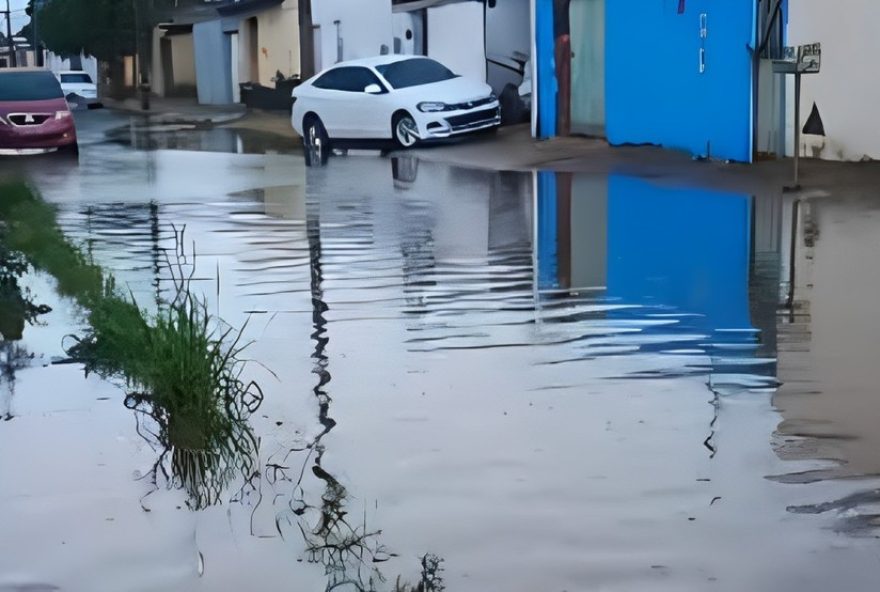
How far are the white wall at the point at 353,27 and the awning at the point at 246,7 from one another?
5.63 meters

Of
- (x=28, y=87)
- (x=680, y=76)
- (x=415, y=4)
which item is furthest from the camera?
(x=415, y=4)

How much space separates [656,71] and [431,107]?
5196 millimetres

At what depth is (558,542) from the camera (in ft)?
19.9

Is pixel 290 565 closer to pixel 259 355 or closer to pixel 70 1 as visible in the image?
pixel 259 355

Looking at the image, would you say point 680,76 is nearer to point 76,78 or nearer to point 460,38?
point 460,38

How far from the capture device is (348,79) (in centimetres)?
3048

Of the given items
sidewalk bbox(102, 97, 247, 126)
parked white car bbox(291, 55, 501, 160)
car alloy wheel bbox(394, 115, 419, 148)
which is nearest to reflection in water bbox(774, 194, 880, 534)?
parked white car bbox(291, 55, 501, 160)

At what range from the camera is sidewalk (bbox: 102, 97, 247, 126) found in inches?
1925

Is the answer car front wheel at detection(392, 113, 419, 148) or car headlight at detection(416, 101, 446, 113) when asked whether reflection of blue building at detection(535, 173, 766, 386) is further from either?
car front wheel at detection(392, 113, 419, 148)

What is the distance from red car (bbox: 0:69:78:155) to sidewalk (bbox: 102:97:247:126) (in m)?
14.7

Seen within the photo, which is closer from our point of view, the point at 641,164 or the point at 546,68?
the point at 641,164

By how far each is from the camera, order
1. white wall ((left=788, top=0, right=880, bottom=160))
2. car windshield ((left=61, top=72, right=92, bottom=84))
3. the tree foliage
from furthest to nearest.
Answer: the tree foliage < car windshield ((left=61, top=72, right=92, bottom=84)) < white wall ((left=788, top=0, right=880, bottom=160))

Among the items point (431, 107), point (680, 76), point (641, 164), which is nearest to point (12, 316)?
point (641, 164)

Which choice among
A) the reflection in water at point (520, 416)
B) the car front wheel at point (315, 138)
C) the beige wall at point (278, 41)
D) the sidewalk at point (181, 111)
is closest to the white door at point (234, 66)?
the sidewalk at point (181, 111)
